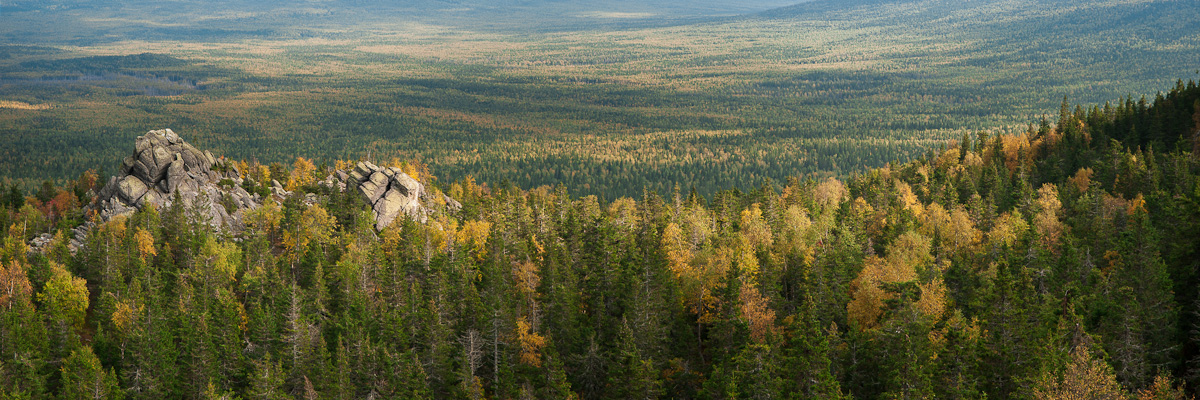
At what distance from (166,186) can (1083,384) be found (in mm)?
104747

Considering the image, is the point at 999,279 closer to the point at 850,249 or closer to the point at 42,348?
the point at 850,249

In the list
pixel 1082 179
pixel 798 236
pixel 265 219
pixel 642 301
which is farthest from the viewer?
pixel 1082 179

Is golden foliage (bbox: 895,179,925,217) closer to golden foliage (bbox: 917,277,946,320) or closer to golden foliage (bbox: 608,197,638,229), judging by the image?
golden foliage (bbox: 608,197,638,229)

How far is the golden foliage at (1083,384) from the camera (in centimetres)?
5153

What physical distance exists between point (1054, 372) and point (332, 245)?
76.9 metres

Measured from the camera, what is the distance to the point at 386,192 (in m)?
125

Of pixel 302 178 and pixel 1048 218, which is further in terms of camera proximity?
pixel 302 178

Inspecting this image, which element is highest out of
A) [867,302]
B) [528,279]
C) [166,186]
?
[166,186]

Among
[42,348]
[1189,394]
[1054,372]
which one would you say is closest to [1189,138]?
[1189,394]

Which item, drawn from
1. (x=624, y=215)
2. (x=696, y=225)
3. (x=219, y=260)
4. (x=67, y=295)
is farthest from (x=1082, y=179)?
(x=67, y=295)

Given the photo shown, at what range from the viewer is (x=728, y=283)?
3034 inches

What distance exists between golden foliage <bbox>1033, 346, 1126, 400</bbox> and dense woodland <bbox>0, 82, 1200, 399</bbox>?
0.16 metres

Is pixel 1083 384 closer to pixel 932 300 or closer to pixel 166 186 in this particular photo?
pixel 932 300

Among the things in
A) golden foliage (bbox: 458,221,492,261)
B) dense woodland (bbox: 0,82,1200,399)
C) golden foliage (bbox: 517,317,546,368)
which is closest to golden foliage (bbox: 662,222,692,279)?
dense woodland (bbox: 0,82,1200,399)
